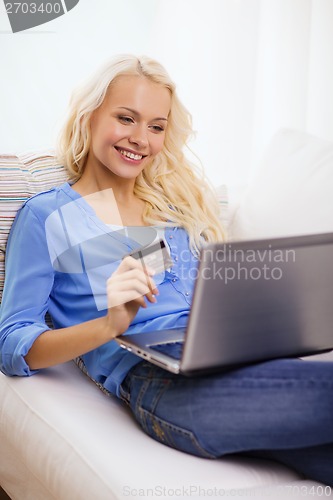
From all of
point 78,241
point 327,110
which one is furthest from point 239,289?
point 327,110

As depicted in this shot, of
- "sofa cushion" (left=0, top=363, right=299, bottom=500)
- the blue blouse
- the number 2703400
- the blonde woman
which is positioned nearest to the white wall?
the number 2703400

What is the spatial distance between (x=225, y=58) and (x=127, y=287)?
5.14ft

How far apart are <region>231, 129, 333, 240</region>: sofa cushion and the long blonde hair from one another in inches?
4.8

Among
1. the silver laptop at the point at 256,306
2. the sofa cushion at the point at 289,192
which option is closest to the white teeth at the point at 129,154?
the sofa cushion at the point at 289,192

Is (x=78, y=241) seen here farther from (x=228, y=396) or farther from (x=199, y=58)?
(x=199, y=58)

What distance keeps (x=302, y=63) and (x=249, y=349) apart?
66.1 inches

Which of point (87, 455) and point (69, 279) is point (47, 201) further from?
point (87, 455)

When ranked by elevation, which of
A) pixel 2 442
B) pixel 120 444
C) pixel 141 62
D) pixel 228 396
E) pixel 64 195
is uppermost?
pixel 141 62

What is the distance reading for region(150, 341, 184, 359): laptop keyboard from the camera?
1179mm

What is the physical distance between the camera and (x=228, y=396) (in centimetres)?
117

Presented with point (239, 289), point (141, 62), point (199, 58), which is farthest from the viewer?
point (199, 58)

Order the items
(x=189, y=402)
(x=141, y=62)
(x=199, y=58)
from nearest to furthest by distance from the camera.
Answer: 1. (x=189, y=402)
2. (x=141, y=62)
3. (x=199, y=58)

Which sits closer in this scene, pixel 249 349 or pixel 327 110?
pixel 249 349

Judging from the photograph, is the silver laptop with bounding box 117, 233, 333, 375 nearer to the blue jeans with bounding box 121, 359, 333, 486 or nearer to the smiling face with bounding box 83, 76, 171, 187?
the blue jeans with bounding box 121, 359, 333, 486
